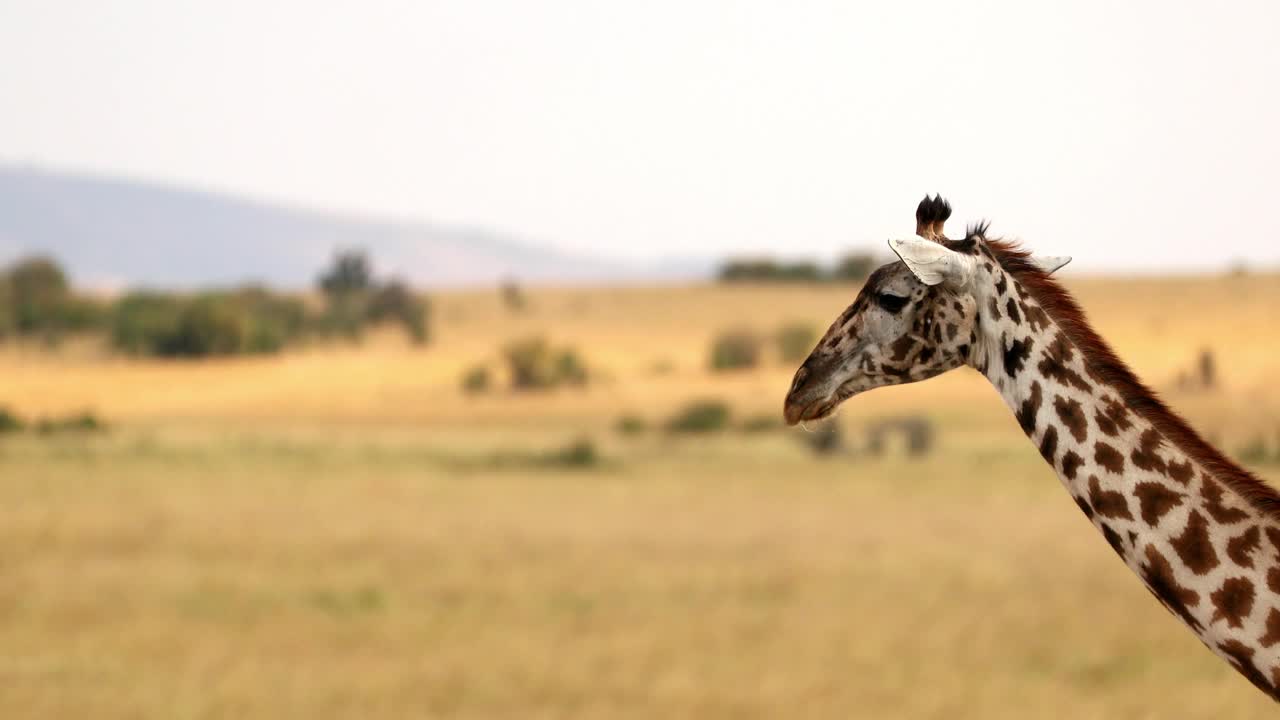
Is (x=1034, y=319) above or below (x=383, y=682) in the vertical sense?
above

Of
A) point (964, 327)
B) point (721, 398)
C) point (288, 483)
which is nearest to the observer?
point (964, 327)

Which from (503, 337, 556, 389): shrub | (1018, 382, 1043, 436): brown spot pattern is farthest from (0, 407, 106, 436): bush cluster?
(1018, 382, 1043, 436): brown spot pattern

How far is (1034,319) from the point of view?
17.4ft

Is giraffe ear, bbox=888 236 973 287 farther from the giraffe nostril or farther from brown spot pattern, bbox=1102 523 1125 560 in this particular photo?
brown spot pattern, bbox=1102 523 1125 560

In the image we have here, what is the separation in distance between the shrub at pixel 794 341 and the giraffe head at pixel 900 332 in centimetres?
8870

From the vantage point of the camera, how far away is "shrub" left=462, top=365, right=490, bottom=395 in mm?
87500

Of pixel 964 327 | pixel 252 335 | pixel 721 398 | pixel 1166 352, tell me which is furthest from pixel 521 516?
pixel 252 335

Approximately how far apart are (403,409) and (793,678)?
6029 cm

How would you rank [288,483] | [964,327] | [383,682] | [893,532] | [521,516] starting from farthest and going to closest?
1. [288,483]
2. [521,516]
3. [893,532]
4. [383,682]
5. [964,327]

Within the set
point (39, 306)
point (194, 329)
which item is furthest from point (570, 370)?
point (39, 306)

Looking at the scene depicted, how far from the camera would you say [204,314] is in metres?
111

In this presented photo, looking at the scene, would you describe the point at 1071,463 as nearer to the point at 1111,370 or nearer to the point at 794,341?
the point at 1111,370

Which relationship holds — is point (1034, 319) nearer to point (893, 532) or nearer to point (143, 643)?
point (143, 643)

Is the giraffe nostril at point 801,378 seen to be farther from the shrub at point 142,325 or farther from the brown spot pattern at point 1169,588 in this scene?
the shrub at point 142,325
